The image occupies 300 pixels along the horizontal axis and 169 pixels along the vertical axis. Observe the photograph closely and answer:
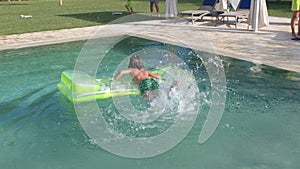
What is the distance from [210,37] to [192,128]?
6.07 meters

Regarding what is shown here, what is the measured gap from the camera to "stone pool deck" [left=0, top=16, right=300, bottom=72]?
8.39 meters

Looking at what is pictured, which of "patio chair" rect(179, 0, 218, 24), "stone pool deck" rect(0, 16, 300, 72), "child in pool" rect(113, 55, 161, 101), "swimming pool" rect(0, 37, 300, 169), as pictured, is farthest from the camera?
"patio chair" rect(179, 0, 218, 24)

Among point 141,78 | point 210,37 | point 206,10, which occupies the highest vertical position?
point 206,10

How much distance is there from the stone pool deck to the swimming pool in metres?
0.81

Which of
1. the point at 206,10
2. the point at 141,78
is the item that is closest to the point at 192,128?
the point at 141,78

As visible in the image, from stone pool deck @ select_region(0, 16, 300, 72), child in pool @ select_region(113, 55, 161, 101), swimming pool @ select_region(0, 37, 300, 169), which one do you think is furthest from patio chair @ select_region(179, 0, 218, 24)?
child in pool @ select_region(113, 55, 161, 101)

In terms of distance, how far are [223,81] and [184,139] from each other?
2.40 metres

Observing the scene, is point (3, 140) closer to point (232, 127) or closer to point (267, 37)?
point (232, 127)

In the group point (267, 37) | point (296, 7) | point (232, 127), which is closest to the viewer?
point (232, 127)

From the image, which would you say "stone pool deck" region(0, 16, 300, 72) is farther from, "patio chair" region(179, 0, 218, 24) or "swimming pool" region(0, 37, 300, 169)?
"swimming pool" region(0, 37, 300, 169)

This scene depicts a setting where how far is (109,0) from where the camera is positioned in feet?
88.2

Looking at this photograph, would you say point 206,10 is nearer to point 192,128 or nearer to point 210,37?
point 210,37

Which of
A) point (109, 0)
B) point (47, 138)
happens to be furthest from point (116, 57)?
point (109, 0)

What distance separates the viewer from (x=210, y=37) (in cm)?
1062
